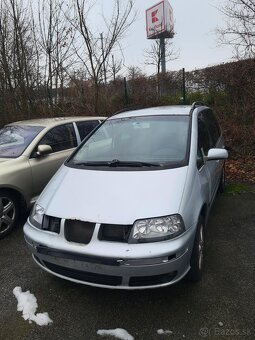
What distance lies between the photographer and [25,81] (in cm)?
1178

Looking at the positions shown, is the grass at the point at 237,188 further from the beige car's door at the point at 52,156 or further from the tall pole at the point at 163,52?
the tall pole at the point at 163,52

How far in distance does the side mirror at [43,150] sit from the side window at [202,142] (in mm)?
2195

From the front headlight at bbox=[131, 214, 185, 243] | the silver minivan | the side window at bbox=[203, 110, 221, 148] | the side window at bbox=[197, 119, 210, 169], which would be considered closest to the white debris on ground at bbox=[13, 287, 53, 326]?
the silver minivan

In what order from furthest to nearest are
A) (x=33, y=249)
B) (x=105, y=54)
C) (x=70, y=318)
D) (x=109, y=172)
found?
(x=105, y=54) → (x=109, y=172) → (x=33, y=249) → (x=70, y=318)

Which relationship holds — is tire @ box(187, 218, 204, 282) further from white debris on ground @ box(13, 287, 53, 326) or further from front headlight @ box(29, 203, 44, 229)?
front headlight @ box(29, 203, 44, 229)

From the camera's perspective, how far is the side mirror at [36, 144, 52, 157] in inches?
183

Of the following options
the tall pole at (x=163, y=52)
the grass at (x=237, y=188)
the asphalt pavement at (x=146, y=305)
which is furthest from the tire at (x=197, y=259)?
the tall pole at (x=163, y=52)

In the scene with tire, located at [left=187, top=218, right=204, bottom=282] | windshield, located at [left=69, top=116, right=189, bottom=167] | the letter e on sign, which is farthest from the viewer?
the letter e on sign

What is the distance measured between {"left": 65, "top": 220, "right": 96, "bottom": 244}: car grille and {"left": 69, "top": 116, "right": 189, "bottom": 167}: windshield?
0.88 meters

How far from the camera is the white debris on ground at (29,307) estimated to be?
2.72 meters

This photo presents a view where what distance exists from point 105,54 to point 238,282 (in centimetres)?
1001

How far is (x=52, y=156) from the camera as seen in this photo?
5.02 m

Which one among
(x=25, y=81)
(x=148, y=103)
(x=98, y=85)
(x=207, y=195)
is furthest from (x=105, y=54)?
(x=207, y=195)

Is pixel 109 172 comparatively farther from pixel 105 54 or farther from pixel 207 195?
pixel 105 54
